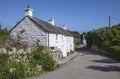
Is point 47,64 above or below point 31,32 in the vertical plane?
below

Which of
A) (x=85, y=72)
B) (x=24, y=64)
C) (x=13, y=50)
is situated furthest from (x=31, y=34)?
(x=85, y=72)

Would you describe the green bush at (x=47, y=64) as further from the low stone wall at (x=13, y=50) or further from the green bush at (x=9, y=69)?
the green bush at (x=9, y=69)

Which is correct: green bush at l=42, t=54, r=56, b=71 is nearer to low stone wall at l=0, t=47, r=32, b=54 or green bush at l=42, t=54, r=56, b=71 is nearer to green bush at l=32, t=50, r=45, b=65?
green bush at l=32, t=50, r=45, b=65

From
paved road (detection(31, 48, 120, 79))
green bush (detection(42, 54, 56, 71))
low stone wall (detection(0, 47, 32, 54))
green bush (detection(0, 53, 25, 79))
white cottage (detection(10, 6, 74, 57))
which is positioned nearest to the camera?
green bush (detection(0, 53, 25, 79))

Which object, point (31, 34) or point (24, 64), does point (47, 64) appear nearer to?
point (24, 64)

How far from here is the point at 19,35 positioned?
2333 centimetres

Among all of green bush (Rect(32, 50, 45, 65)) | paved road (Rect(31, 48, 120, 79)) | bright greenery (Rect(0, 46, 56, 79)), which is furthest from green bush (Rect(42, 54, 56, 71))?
paved road (Rect(31, 48, 120, 79))

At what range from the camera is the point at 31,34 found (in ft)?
75.5

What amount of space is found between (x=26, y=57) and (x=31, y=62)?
626mm

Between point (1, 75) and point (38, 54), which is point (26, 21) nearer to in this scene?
point (38, 54)

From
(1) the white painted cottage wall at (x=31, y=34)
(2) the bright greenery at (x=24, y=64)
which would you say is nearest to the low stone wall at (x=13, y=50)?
(2) the bright greenery at (x=24, y=64)

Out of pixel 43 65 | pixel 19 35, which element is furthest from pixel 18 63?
pixel 19 35

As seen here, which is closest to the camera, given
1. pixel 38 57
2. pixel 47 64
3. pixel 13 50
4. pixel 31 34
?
pixel 13 50

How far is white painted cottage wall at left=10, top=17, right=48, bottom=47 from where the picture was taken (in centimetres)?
2267
